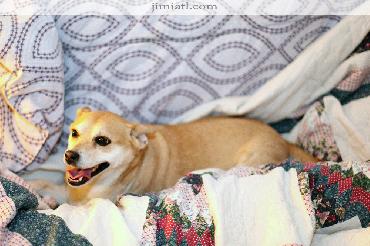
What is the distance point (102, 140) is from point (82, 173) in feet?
0.50

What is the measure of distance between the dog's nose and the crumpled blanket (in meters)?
0.20

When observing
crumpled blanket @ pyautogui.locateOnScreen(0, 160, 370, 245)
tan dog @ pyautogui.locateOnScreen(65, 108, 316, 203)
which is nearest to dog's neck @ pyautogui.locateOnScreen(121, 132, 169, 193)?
tan dog @ pyautogui.locateOnScreen(65, 108, 316, 203)

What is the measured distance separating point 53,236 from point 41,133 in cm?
68

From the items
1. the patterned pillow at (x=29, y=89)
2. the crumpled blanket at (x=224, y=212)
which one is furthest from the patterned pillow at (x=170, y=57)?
the crumpled blanket at (x=224, y=212)

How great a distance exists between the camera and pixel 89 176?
6.75ft

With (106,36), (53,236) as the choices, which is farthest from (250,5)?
(53,236)

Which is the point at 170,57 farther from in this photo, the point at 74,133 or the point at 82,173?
the point at 82,173

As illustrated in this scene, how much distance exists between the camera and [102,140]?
2074 mm

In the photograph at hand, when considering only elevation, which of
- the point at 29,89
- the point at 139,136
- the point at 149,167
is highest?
the point at 29,89

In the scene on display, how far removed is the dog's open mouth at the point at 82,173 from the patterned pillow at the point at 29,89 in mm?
251

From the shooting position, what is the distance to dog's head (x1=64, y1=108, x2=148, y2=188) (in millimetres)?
2008

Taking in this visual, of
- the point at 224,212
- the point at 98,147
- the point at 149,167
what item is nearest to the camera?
the point at 224,212

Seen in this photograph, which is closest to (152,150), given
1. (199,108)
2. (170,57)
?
(199,108)

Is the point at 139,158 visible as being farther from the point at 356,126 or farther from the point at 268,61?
the point at 356,126
